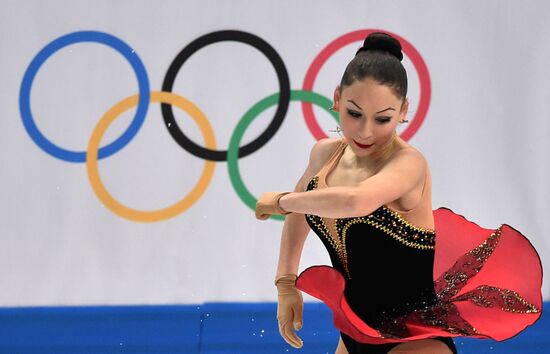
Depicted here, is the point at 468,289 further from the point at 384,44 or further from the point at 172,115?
the point at 172,115

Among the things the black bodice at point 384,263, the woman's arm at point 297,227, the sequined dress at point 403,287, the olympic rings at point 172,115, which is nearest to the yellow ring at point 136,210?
the olympic rings at point 172,115

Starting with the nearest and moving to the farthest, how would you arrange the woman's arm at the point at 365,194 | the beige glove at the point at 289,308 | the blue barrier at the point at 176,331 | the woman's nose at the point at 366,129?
1. the woman's arm at the point at 365,194
2. the woman's nose at the point at 366,129
3. the beige glove at the point at 289,308
4. the blue barrier at the point at 176,331

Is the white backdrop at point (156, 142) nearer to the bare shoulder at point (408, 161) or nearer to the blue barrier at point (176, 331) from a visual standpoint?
the blue barrier at point (176, 331)

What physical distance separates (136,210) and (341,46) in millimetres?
1296

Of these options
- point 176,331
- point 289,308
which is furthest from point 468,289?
point 176,331

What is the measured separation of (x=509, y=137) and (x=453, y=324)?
2.23 m

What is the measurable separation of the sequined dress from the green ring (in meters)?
1.77

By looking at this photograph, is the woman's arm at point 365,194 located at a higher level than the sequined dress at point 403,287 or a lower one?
higher

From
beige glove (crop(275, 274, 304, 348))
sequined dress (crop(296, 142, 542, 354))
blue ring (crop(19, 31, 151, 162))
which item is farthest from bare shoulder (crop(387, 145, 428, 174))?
blue ring (crop(19, 31, 151, 162))

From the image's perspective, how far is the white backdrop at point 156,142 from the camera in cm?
393

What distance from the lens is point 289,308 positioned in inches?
87.7

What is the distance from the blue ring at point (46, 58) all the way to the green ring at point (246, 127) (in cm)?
46

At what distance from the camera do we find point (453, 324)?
203 cm

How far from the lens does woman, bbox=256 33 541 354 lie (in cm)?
194
